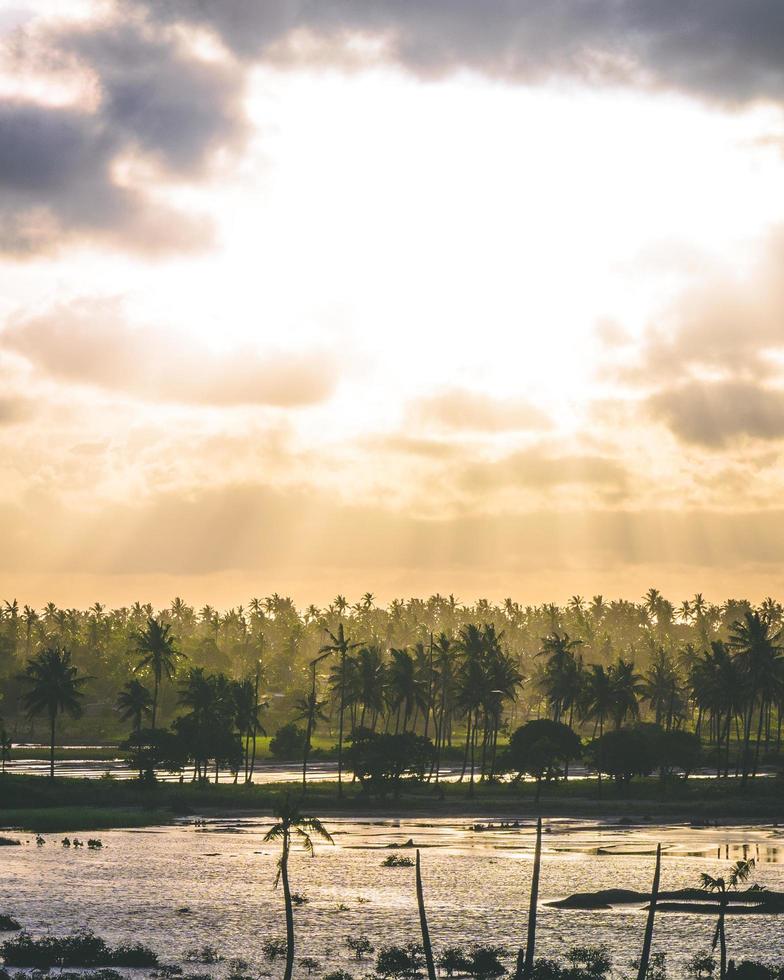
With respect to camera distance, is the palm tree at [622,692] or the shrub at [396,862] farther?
the palm tree at [622,692]

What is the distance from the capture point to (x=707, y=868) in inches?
3561

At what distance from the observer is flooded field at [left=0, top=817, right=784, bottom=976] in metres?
69.4

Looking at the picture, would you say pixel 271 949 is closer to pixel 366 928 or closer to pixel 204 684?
pixel 366 928

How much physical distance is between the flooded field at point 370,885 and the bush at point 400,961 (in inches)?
44.1

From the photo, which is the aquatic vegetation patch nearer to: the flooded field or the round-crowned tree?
the flooded field

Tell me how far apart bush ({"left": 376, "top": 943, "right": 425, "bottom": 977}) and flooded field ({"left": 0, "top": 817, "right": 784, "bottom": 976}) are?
1.12 meters

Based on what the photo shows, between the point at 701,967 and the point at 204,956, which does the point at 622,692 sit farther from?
the point at 204,956

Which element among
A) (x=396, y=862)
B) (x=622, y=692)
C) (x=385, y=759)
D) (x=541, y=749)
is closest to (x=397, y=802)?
(x=385, y=759)

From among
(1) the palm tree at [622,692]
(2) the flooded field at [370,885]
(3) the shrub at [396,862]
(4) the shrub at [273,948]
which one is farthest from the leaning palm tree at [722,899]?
(1) the palm tree at [622,692]

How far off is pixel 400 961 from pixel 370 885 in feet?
85.1

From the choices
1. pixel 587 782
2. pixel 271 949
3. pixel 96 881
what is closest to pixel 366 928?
pixel 271 949

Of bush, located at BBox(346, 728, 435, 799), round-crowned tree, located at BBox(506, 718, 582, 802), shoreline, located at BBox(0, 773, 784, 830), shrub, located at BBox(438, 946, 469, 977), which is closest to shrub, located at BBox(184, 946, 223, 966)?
shrub, located at BBox(438, 946, 469, 977)

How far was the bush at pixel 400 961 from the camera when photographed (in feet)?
197

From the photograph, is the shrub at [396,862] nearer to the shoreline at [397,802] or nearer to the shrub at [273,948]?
the shrub at [273,948]
